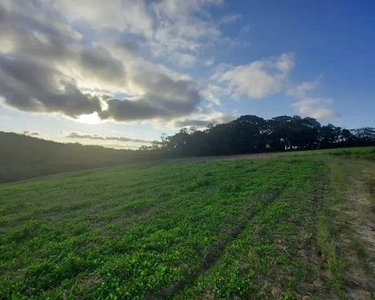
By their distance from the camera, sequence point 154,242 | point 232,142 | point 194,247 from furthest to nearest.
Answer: point 232,142, point 154,242, point 194,247

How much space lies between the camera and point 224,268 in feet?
30.6

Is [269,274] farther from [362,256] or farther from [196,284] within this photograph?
[362,256]

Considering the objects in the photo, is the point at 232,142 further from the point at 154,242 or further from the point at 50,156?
the point at 154,242

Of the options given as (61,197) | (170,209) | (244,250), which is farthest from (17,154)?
(244,250)

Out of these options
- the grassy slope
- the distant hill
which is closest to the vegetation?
the distant hill

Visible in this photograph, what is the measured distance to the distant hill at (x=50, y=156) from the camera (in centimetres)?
7096

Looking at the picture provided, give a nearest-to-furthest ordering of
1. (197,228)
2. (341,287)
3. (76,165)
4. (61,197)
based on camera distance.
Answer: (341,287) → (197,228) → (61,197) → (76,165)

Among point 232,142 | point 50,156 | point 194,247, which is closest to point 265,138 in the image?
point 232,142

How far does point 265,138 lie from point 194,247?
92.3 m

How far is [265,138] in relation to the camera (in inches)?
3839

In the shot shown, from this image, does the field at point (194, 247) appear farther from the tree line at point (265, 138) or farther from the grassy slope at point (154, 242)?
the tree line at point (265, 138)

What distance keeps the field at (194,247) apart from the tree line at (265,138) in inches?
2886

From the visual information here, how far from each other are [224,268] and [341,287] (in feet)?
13.0

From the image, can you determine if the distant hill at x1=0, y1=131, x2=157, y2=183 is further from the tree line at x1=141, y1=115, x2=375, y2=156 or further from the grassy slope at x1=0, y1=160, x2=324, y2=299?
the grassy slope at x1=0, y1=160, x2=324, y2=299
